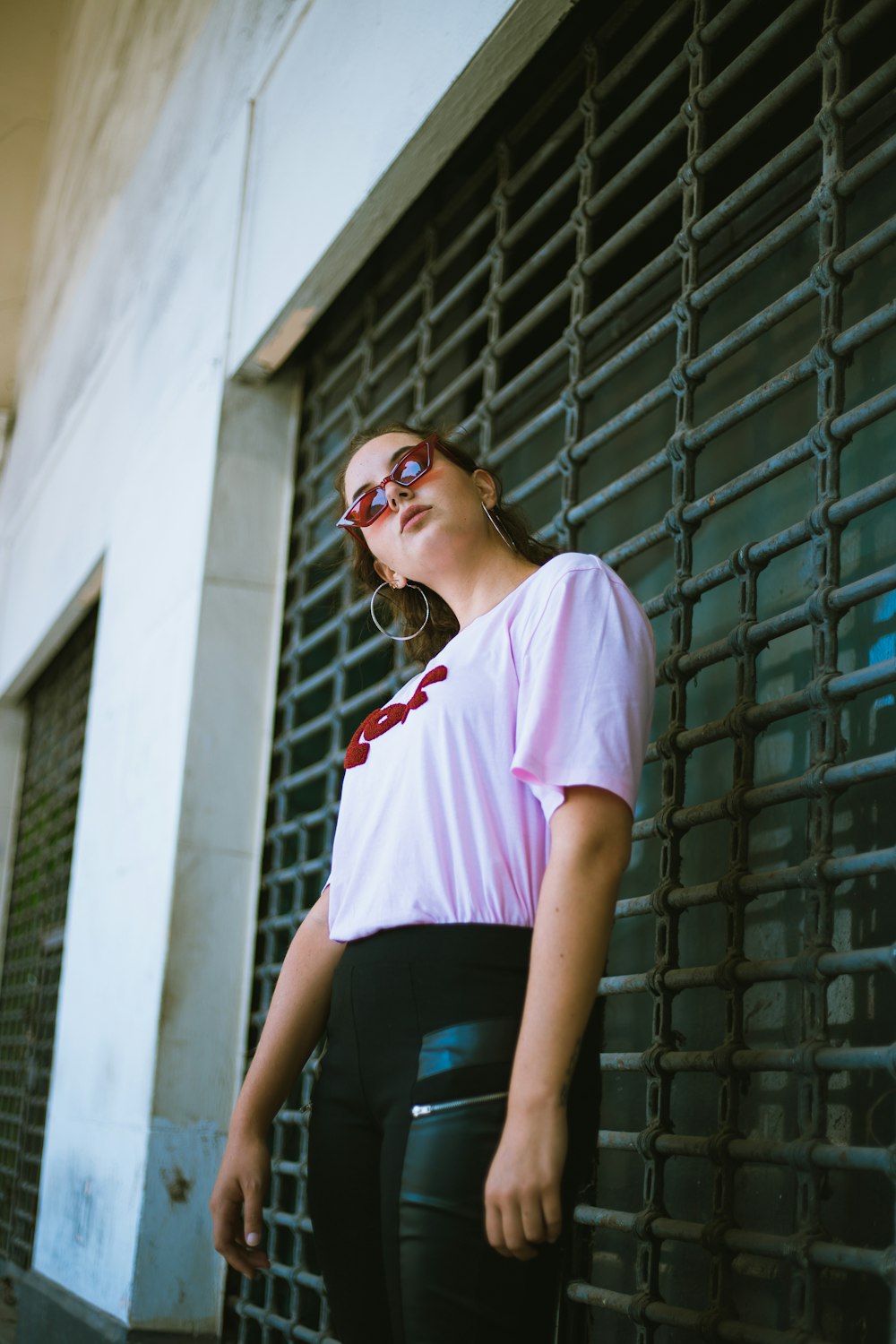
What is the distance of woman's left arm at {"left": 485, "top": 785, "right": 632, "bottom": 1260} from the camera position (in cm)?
146

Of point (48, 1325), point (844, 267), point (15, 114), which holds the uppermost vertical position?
point (15, 114)

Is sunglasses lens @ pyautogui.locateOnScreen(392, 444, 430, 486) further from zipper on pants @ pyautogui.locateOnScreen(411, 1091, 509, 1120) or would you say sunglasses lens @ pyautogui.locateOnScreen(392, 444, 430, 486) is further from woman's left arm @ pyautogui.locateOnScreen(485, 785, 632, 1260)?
zipper on pants @ pyautogui.locateOnScreen(411, 1091, 509, 1120)

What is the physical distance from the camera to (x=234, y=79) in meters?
4.90

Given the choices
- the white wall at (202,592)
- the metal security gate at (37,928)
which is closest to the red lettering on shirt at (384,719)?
the white wall at (202,592)

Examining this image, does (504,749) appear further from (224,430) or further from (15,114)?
(15,114)

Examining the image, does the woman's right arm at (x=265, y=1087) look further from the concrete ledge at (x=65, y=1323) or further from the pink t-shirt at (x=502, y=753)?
the concrete ledge at (x=65, y=1323)

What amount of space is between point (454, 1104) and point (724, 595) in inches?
56.1

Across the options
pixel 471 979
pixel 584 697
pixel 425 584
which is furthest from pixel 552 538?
pixel 471 979

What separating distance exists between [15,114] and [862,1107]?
10354 mm

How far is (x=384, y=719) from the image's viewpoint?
200 centimetres

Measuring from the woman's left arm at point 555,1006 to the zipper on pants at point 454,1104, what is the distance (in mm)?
58

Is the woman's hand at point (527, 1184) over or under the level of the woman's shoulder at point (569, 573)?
under

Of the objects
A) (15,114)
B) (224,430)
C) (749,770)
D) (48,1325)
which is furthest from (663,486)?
(15,114)

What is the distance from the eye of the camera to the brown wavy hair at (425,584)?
7.52 ft
